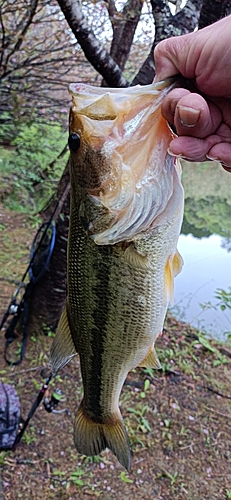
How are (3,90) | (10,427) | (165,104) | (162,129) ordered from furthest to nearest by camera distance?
(3,90) < (10,427) < (162,129) < (165,104)

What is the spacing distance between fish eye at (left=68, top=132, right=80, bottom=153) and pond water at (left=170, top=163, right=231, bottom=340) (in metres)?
3.56

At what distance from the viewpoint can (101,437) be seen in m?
1.83

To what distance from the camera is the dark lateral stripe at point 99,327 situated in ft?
4.72

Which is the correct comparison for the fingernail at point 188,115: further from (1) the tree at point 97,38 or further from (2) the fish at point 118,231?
(1) the tree at point 97,38

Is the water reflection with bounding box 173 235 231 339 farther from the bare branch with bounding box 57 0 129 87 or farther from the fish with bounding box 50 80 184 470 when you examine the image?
the fish with bounding box 50 80 184 470

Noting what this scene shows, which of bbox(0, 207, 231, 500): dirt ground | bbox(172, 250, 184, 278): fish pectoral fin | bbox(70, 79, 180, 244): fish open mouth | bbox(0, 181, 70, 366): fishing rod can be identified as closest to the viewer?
bbox(70, 79, 180, 244): fish open mouth

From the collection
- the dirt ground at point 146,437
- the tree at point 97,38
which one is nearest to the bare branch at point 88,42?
the tree at point 97,38

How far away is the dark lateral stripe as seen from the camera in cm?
144

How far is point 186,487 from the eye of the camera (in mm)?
3070

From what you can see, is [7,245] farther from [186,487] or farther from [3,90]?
[186,487]

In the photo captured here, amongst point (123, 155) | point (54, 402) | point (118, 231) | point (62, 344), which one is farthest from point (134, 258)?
point (54, 402)

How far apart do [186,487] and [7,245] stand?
12.2 ft

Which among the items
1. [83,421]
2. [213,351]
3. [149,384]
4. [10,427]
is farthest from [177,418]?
[83,421]

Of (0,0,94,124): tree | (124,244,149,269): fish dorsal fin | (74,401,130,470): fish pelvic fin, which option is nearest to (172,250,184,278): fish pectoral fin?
(124,244,149,269): fish dorsal fin
